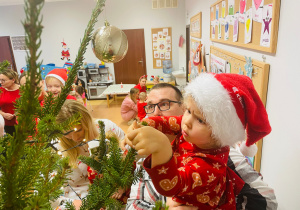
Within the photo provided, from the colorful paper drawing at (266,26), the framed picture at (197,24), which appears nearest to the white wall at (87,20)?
the framed picture at (197,24)

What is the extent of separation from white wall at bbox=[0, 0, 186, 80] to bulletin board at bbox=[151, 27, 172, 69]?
0.12 metres

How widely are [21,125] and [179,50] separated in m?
6.71

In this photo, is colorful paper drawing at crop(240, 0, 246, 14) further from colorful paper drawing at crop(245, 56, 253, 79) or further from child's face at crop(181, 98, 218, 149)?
child's face at crop(181, 98, 218, 149)

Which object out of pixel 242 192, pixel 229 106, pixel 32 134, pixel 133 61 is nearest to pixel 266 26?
pixel 229 106

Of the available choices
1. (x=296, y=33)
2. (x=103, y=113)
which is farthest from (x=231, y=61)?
(x=103, y=113)

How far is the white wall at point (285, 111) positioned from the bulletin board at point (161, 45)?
5666 millimetres

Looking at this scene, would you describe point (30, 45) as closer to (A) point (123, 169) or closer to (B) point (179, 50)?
(A) point (123, 169)

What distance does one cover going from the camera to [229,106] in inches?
28.6

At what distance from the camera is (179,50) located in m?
6.57

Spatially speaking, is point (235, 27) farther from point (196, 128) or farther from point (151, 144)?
point (151, 144)

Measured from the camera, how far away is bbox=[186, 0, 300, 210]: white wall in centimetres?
90

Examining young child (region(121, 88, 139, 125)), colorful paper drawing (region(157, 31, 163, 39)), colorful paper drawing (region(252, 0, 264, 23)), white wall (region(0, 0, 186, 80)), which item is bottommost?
young child (region(121, 88, 139, 125))

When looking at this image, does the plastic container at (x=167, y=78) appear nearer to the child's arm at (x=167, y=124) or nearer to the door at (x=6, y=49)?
the door at (x=6, y=49)

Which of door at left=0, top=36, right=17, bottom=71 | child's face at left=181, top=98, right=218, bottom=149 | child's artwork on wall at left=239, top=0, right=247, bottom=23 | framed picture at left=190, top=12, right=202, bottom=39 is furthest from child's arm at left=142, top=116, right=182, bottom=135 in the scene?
door at left=0, top=36, right=17, bottom=71
